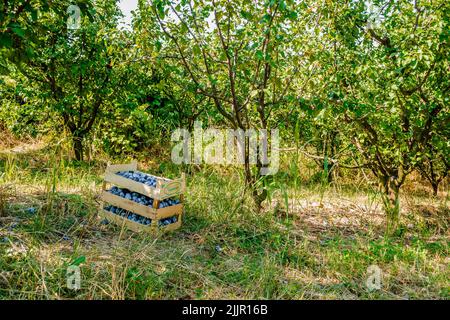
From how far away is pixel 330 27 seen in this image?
14.9 feet

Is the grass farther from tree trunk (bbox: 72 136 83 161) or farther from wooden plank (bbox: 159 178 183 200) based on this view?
tree trunk (bbox: 72 136 83 161)

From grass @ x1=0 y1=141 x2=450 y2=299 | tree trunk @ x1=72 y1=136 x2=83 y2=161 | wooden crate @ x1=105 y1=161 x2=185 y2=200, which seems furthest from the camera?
tree trunk @ x1=72 y1=136 x2=83 y2=161

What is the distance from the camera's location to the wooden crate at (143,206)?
11.9 ft

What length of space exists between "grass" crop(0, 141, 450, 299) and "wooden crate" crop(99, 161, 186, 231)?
0.09 m

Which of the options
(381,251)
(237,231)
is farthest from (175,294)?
(381,251)

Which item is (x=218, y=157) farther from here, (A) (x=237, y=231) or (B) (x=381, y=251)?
(B) (x=381, y=251)

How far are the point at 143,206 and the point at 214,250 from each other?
0.73 meters

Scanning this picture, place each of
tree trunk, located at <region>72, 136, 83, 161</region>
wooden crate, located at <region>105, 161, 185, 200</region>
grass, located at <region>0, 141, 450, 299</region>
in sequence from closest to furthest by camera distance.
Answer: grass, located at <region>0, 141, 450, 299</region> < wooden crate, located at <region>105, 161, 185, 200</region> < tree trunk, located at <region>72, 136, 83, 161</region>

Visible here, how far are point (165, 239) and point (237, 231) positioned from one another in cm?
70

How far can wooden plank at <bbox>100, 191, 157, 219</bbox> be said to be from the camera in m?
3.64

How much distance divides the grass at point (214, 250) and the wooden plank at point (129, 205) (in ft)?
0.64

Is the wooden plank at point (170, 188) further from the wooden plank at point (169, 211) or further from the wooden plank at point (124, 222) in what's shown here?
the wooden plank at point (124, 222)

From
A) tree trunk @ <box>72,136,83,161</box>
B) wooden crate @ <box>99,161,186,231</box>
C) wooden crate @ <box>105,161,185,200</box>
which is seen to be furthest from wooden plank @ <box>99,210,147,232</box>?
tree trunk @ <box>72,136,83,161</box>

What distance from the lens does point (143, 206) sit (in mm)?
3672
